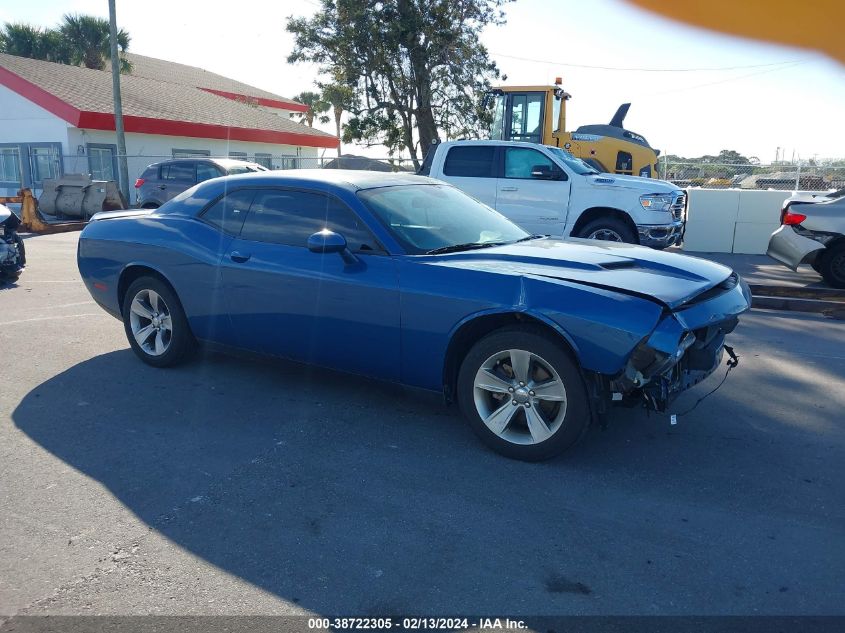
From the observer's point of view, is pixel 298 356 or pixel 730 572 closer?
pixel 730 572

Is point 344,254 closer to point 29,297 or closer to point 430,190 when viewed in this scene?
point 430,190

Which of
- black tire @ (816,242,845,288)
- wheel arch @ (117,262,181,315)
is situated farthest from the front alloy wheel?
black tire @ (816,242,845,288)

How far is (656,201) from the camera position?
11008 mm

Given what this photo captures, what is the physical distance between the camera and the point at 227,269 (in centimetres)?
529

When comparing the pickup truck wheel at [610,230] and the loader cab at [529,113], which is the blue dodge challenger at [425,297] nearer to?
the pickup truck wheel at [610,230]

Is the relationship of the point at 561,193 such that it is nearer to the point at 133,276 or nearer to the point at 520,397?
the point at 133,276

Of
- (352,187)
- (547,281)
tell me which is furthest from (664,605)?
(352,187)

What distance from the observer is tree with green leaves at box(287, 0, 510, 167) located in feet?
76.1

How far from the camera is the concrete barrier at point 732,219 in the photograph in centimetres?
1411

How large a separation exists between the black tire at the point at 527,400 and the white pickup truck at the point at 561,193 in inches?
265

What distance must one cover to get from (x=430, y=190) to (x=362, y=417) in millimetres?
1812

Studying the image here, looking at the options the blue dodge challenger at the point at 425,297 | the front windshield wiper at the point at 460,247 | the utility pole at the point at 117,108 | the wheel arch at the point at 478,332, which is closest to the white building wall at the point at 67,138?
the utility pole at the point at 117,108

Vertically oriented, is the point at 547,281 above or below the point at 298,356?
above

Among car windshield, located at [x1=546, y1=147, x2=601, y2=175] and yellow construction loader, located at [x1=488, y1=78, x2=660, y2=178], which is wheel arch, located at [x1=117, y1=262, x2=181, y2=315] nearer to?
car windshield, located at [x1=546, y1=147, x2=601, y2=175]
